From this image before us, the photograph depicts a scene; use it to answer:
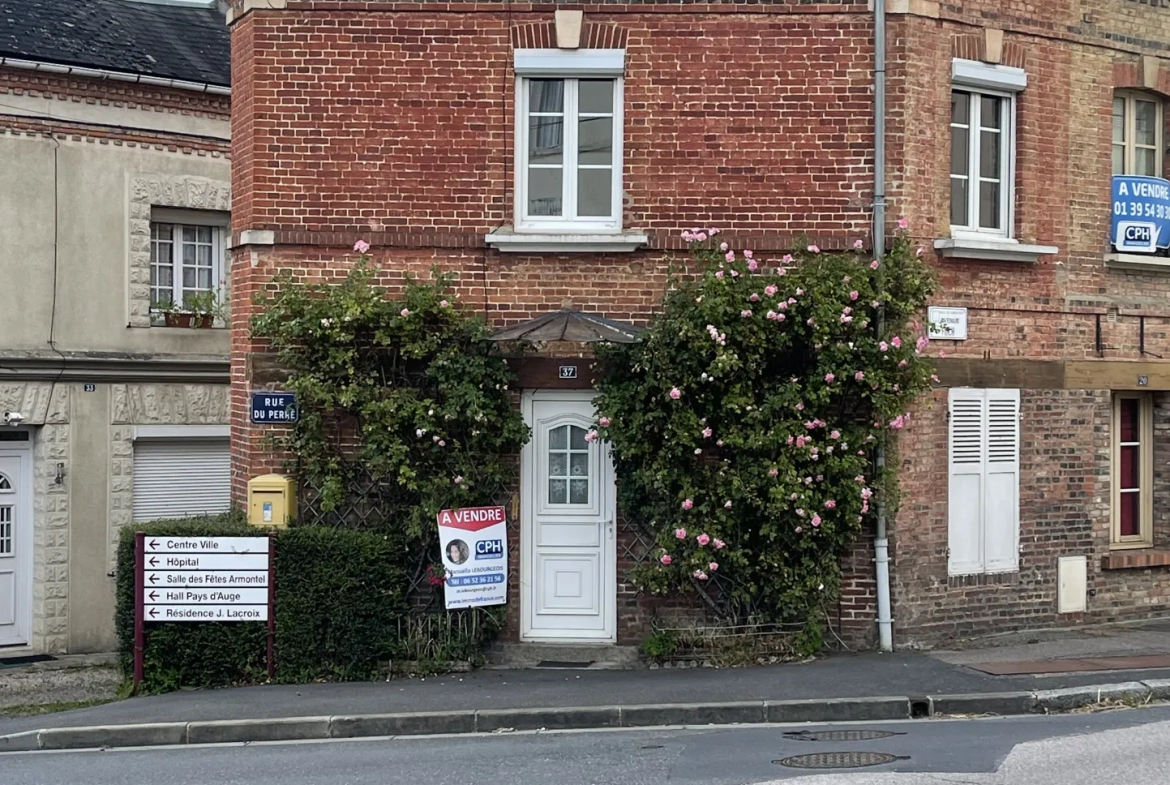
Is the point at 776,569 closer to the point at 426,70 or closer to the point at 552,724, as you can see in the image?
the point at 552,724

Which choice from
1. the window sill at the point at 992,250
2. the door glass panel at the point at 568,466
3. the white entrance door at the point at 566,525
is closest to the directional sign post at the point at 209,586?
the white entrance door at the point at 566,525

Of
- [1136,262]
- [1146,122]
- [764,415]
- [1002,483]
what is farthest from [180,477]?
[1146,122]

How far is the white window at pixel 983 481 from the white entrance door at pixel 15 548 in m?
11.1

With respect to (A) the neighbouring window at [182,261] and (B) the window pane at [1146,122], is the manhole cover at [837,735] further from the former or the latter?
(A) the neighbouring window at [182,261]

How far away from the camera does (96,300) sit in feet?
56.4

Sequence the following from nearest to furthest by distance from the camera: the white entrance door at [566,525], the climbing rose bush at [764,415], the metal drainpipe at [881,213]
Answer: the climbing rose bush at [764,415], the metal drainpipe at [881,213], the white entrance door at [566,525]

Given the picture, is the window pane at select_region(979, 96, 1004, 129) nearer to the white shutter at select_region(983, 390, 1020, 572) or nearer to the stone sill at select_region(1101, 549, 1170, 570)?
the white shutter at select_region(983, 390, 1020, 572)

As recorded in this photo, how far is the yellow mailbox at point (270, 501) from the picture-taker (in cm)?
1209

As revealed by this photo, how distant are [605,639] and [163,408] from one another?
791cm

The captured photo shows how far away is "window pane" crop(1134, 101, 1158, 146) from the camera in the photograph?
14.1 meters

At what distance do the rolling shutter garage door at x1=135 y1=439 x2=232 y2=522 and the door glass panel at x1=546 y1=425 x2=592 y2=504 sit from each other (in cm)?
646

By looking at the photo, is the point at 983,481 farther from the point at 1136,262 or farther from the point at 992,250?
the point at 1136,262

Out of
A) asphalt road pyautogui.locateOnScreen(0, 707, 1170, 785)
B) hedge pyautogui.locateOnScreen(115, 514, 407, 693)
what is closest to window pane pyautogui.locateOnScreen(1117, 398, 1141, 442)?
asphalt road pyautogui.locateOnScreen(0, 707, 1170, 785)

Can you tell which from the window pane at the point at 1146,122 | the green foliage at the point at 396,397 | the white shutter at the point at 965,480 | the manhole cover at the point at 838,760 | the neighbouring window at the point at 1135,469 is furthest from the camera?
the neighbouring window at the point at 1135,469
